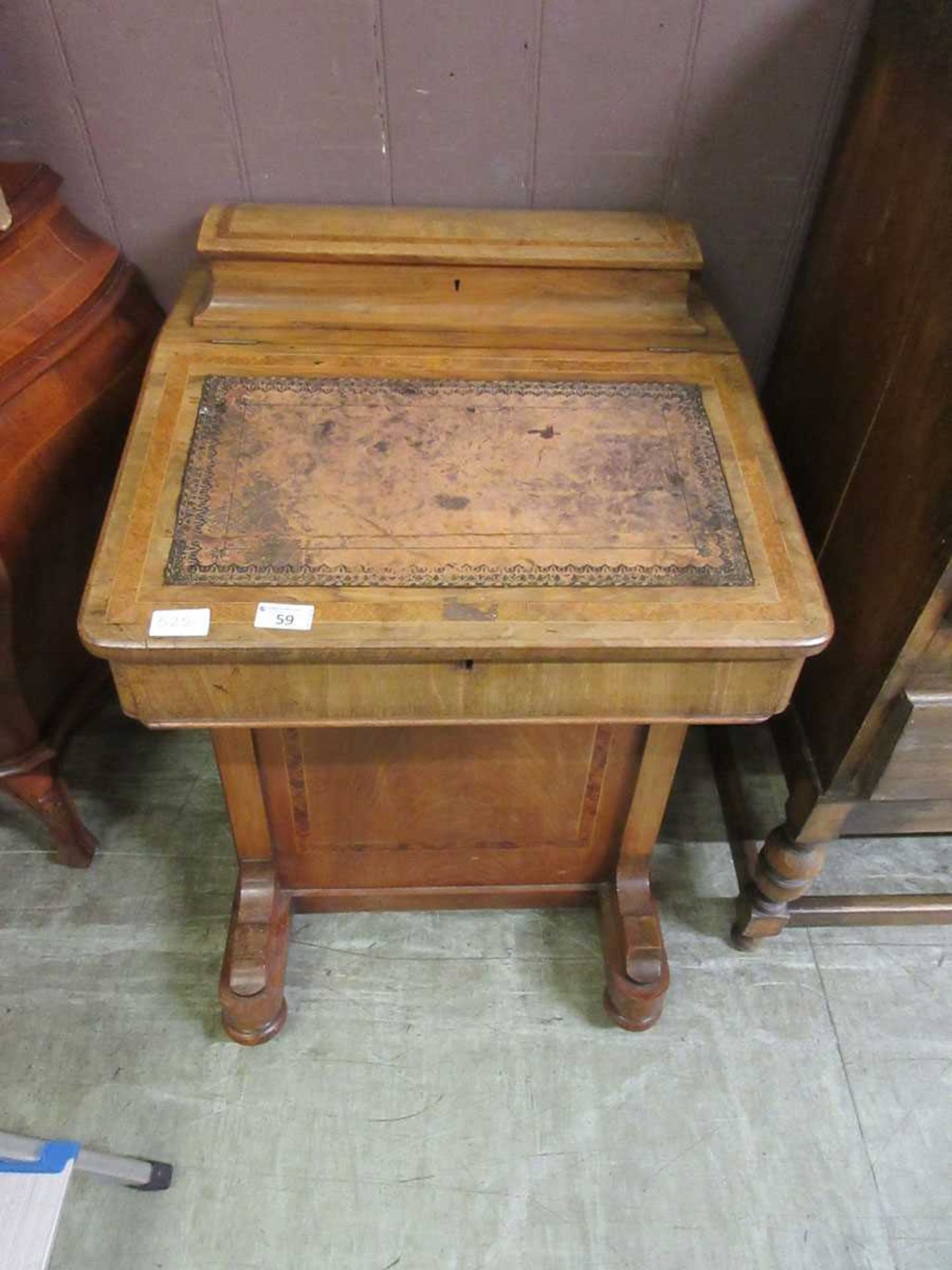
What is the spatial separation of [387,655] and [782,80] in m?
0.96

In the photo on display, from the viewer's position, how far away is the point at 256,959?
1435mm

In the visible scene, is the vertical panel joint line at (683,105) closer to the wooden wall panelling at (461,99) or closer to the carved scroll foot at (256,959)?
the wooden wall panelling at (461,99)

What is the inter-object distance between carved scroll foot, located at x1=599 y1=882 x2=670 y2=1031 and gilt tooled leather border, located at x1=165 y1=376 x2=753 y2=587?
0.71 m

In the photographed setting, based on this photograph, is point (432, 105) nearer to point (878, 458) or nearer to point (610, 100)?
point (610, 100)

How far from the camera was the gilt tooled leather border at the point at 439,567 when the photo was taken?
98 centimetres

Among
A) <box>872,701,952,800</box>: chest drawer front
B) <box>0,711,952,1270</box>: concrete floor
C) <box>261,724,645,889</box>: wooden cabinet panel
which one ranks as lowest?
<box>0,711,952,1270</box>: concrete floor

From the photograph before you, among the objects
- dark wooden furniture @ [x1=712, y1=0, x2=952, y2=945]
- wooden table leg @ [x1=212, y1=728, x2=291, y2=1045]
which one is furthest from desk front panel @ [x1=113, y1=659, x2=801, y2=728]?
wooden table leg @ [x1=212, y1=728, x2=291, y2=1045]

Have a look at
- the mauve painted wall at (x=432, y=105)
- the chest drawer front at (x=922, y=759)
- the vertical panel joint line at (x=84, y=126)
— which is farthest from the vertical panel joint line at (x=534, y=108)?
the chest drawer front at (x=922, y=759)

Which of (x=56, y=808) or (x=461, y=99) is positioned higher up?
(x=461, y=99)

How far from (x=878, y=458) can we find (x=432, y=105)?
75 cm

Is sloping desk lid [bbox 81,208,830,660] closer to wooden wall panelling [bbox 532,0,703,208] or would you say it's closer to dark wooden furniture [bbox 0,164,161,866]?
wooden wall panelling [bbox 532,0,703,208]

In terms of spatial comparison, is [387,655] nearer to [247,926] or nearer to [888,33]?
[247,926]

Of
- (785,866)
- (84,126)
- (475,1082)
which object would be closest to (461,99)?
(84,126)

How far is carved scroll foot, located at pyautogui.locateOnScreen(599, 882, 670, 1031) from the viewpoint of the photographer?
1457 mm
